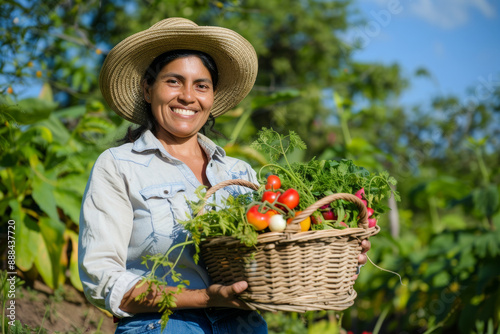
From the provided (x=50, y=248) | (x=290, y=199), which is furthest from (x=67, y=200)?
(x=290, y=199)

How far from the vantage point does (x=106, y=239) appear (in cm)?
156

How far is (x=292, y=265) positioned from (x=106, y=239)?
0.59 m

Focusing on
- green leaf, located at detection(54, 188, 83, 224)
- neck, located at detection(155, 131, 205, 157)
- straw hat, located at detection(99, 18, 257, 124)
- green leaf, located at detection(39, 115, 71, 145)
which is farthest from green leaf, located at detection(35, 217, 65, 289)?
neck, located at detection(155, 131, 205, 157)

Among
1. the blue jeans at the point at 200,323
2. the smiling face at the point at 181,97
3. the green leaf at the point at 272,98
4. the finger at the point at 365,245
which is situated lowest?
the blue jeans at the point at 200,323

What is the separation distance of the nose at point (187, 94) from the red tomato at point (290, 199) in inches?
22.5

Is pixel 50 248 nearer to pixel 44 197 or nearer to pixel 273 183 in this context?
pixel 44 197

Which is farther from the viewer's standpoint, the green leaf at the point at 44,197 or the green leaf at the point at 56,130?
the green leaf at the point at 56,130

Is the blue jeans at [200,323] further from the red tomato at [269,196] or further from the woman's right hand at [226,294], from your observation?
the red tomato at [269,196]

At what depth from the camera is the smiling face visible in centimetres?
188

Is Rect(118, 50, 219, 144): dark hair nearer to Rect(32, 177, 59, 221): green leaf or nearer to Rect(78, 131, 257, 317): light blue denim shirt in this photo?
Rect(78, 131, 257, 317): light blue denim shirt

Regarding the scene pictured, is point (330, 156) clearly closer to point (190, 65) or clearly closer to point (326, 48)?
point (190, 65)

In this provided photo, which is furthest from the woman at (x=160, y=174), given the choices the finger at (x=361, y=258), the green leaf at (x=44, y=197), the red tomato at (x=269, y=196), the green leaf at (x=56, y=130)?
the green leaf at (x=56, y=130)

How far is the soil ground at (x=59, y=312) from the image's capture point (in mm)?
2996

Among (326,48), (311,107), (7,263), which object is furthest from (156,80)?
(326,48)
